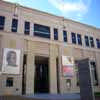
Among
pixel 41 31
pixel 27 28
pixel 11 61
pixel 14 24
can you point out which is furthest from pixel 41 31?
pixel 11 61

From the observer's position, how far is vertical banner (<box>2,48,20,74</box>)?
41.3ft

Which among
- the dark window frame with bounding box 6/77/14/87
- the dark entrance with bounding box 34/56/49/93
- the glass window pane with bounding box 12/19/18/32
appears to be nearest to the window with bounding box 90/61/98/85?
the dark entrance with bounding box 34/56/49/93

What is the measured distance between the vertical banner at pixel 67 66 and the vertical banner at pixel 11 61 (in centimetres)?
617

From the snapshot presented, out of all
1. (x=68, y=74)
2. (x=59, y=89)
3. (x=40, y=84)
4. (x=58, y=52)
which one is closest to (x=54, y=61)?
(x=58, y=52)

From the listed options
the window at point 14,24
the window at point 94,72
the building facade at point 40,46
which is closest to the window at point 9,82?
the building facade at point 40,46

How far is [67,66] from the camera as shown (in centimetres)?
1591

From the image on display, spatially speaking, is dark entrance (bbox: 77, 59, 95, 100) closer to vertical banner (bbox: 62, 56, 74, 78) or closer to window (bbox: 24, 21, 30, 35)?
vertical banner (bbox: 62, 56, 74, 78)

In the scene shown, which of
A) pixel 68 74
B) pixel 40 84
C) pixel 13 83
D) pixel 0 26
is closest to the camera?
pixel 13 83

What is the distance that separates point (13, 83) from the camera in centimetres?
1262

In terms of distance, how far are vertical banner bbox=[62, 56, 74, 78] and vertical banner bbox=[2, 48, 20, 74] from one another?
6.17 m

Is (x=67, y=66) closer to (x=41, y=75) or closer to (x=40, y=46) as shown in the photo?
(x=40, y=46)

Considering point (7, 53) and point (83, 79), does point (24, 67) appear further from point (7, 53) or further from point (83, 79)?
point (83, 79)

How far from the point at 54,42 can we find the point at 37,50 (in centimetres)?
294

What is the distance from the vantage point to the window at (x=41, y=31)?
15.6m
